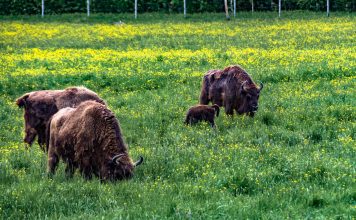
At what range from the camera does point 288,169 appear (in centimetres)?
1049

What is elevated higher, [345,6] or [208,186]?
[345,6]

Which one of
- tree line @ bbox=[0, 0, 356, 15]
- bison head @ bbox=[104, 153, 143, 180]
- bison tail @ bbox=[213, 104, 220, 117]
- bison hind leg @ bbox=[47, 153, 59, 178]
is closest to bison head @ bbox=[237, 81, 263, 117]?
bison tail @ bbox=[213, 104, 220, 117]

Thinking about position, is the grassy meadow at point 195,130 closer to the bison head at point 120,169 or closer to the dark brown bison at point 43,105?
the bison head at point 120,169

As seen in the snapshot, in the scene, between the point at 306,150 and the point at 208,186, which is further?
the point at 306,150

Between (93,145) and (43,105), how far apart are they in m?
3.49

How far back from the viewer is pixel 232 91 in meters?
16.3

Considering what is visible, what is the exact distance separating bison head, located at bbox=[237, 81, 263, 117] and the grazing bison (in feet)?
19.3

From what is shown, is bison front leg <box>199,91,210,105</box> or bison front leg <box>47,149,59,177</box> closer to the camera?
bison front leg <box>47,149,59,177</box>

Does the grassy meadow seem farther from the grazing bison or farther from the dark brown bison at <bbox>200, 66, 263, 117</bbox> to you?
the dark brown bison at <bbox>200, 66, 263, 117</bbox>

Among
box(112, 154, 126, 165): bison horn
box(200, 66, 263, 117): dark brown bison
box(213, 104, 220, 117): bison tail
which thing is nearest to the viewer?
box(112, 154, 126, 165): bison horn

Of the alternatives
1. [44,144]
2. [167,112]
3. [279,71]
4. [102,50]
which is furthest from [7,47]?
[44,144]

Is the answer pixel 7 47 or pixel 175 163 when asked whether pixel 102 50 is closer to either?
pixel 7 47

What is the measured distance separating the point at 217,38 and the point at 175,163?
23.0m

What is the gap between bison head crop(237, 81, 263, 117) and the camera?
15.6 metres
